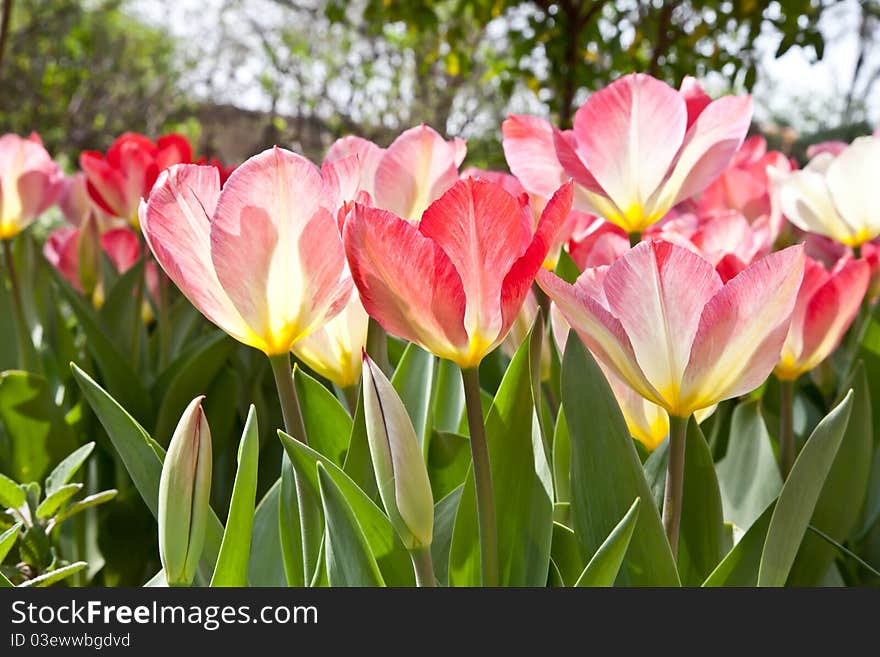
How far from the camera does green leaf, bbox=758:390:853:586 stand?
1.77 ft

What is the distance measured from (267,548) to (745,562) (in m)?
0.32

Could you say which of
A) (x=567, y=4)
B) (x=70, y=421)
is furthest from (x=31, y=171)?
(x=567, y=4)

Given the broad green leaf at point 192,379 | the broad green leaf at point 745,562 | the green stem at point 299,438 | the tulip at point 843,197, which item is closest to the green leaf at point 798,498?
the broad green leaf at point 745,562

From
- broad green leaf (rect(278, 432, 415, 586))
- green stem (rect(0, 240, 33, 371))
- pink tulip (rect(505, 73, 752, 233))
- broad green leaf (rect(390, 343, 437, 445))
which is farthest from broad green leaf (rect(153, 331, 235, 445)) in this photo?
broad green leaf (rect(278, 432, 415, 586))

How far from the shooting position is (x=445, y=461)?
2.54 ft

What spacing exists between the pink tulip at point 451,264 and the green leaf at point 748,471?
43 cm

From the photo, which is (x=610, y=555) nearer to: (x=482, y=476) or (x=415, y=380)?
(x=482, y=476)

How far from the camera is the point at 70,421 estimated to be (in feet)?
4.26

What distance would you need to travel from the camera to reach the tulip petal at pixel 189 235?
529 mm

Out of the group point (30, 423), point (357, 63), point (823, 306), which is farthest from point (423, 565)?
point (357, 63)

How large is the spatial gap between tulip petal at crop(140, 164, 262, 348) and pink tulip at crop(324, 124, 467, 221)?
23 centimetres

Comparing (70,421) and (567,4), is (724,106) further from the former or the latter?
(567,4)

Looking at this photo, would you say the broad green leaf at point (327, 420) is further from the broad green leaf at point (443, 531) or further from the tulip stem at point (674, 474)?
the tulip stem at point (674, 474)

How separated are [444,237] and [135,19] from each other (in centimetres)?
1449
